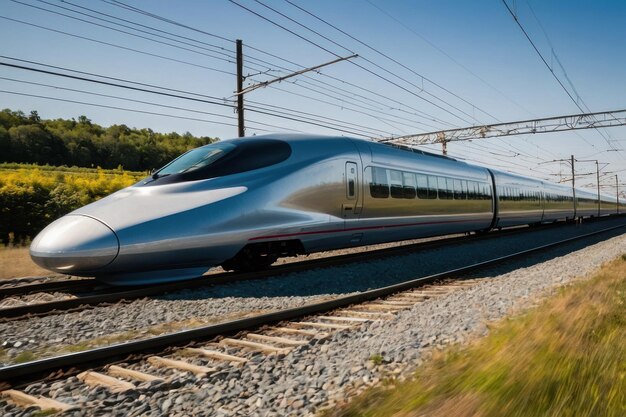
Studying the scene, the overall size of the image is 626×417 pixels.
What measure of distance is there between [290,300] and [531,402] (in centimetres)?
450

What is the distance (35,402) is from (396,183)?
9642mm

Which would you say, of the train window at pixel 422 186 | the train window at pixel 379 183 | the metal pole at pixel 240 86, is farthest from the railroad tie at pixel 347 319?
the metal pole at pixel 240 86

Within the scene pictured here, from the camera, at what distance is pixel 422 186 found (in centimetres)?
1270

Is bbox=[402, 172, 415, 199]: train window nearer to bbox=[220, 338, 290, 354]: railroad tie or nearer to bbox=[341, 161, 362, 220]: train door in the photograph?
bbox=[341, 161, 362, 220]: train door

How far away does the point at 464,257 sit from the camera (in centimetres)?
1180

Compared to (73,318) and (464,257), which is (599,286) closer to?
(464,257)

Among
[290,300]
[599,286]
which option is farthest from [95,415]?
[599,286]

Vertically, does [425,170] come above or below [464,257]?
above

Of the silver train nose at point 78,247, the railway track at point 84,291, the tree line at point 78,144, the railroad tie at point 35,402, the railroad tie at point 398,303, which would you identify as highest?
the tree line at point 78,144

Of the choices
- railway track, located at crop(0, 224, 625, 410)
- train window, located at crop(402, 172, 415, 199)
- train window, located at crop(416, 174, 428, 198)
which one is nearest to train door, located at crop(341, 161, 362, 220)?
train window, located at crop(402, 172, 415, 199)

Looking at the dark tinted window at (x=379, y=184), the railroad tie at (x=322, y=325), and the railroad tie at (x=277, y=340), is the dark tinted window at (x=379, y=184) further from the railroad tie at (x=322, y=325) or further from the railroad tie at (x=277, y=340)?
the railroad tie at (x=277, y=340)

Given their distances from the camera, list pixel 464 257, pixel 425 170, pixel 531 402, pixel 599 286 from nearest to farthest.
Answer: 1. pixel 531 402
2. pixel 599 286
3. pixel 464 257
4. pixel 425 170

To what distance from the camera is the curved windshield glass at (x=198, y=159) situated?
7688 millimetres

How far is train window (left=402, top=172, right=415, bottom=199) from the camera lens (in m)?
11.8
